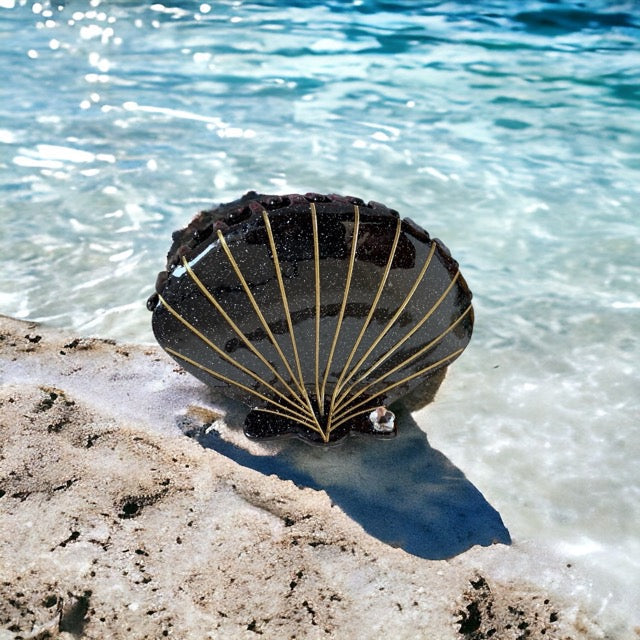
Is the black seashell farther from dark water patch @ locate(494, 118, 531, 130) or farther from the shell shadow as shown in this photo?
dark water patch @ locate(494, 118, 531, 130)

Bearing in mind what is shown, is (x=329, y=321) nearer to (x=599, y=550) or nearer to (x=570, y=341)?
(x=599, y=550)

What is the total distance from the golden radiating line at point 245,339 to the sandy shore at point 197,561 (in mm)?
320

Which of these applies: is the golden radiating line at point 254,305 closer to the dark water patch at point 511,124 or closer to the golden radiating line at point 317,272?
the golden radiating line at point 317,272

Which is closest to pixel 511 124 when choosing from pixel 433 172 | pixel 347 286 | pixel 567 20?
pixel 433 172

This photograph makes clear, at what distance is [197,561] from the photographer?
2.56 meters

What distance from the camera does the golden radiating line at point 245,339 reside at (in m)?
2.84

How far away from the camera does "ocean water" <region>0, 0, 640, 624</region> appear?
3271 millimetres

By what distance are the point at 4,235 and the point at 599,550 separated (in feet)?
13.2

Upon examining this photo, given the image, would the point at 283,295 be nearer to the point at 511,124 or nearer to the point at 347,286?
the point at 347,286

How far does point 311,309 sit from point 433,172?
11.7 ft

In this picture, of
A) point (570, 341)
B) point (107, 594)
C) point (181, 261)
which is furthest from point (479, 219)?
point (107, 594)

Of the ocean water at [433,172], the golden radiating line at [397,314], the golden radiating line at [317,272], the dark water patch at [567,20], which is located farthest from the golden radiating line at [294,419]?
the dark water patch at [567,20]

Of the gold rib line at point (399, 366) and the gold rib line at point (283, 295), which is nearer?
the gold rib line at point (283, 295)

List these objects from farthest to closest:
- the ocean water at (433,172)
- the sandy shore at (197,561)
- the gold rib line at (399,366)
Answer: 1. the ocean water at (433,172)
2. the gold rib line at (399,366)
3. the sandy shore at (197,561)
